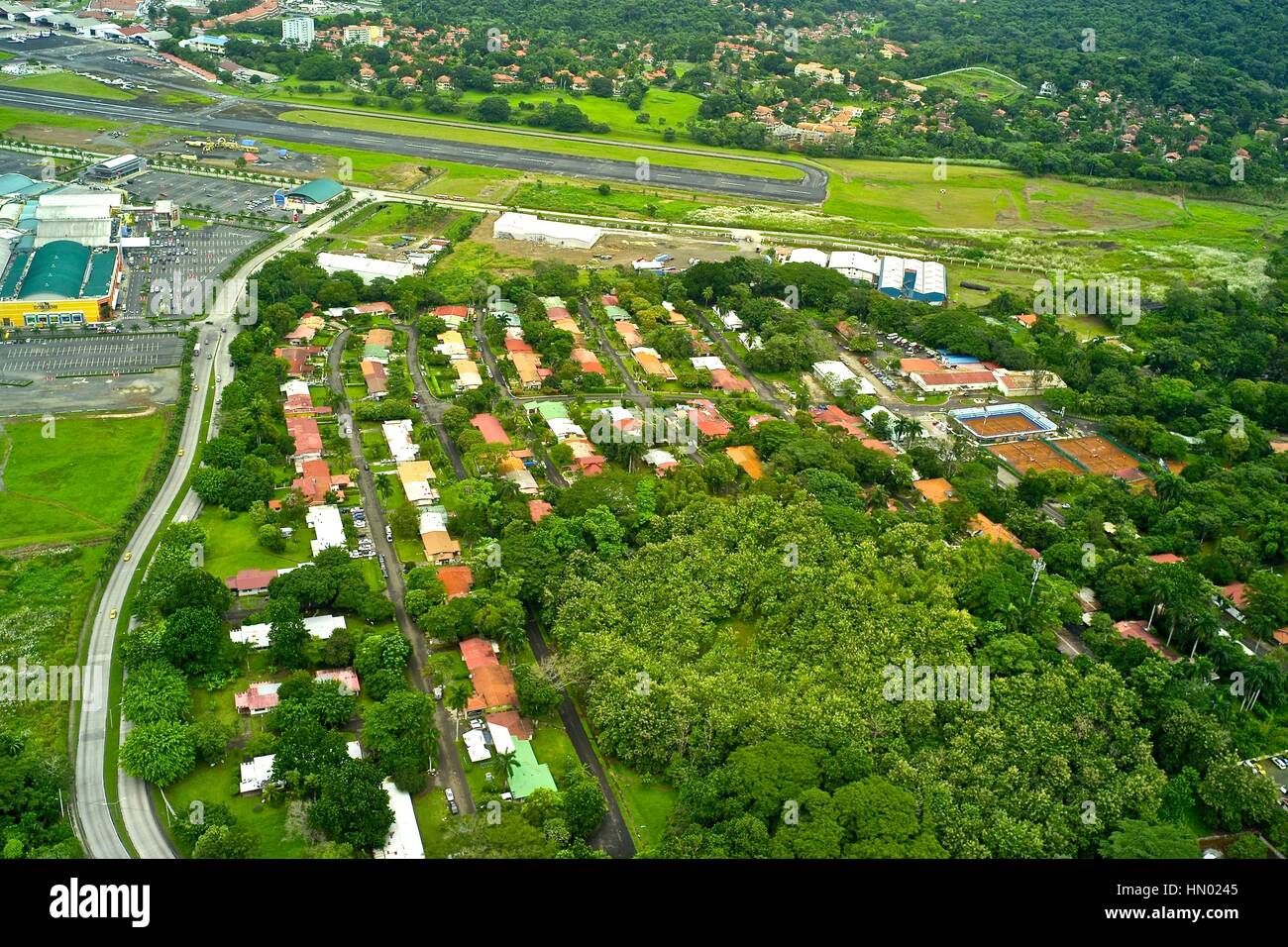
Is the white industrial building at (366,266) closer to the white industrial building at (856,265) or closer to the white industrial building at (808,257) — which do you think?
Result: the white industrial building at (808,257)

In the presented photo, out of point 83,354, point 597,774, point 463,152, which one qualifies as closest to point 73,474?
point 83,354

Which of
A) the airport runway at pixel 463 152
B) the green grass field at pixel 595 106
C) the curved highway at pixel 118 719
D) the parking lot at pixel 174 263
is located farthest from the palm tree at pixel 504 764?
the green grass field at pixel 595 106

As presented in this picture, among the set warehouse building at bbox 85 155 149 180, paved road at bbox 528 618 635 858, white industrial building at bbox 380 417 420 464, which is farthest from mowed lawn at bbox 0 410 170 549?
warehouse building at bbox 85 155 149 180

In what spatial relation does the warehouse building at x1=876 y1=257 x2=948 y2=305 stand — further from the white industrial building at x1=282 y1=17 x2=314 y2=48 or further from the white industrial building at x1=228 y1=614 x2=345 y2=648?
the white industrial building at x1=282 y1=17 x2=314 y2=48

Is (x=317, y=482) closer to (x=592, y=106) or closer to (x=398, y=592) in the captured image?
(x=398, y=592)

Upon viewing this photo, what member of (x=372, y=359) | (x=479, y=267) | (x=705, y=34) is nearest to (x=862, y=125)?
(x=705, y=34)
